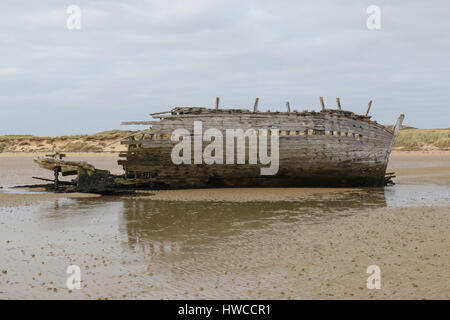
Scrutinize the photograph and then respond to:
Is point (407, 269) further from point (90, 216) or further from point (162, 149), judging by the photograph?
point (162, 149)

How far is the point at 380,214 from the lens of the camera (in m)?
12.1

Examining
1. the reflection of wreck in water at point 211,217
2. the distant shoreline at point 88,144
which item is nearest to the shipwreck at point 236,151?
the reflection of wreck in water at point 211,217

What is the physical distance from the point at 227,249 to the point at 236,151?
11040 millimetres

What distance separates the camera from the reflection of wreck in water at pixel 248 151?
18.8 meters

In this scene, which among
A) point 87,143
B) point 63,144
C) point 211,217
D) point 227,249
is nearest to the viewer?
point 227,249

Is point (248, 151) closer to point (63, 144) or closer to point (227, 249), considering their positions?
point (227, 249)

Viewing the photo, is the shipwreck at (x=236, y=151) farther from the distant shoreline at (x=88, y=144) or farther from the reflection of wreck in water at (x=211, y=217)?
the distant shoreline at (x=88, y=144)

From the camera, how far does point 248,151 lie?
62.2 ft

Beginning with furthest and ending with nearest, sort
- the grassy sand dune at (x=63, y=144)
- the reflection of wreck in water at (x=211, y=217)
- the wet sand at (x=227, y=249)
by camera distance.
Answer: the grassy sand dune at (x=63, y=144)
the reflection of wreck in water at (x=211, y=217)
the wet sand at (x=227, y=249)

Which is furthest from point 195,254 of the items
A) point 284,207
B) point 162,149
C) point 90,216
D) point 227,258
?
point 162,149

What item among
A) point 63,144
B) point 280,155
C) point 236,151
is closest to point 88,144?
point 63,144

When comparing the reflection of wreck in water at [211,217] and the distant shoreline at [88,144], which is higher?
the distant shoreline at [88,144]

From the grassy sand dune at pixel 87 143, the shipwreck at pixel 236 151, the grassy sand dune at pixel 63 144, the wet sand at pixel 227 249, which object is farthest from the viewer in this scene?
the grassy sand dune at pixel 87 143

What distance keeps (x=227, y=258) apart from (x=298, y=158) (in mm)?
12401
